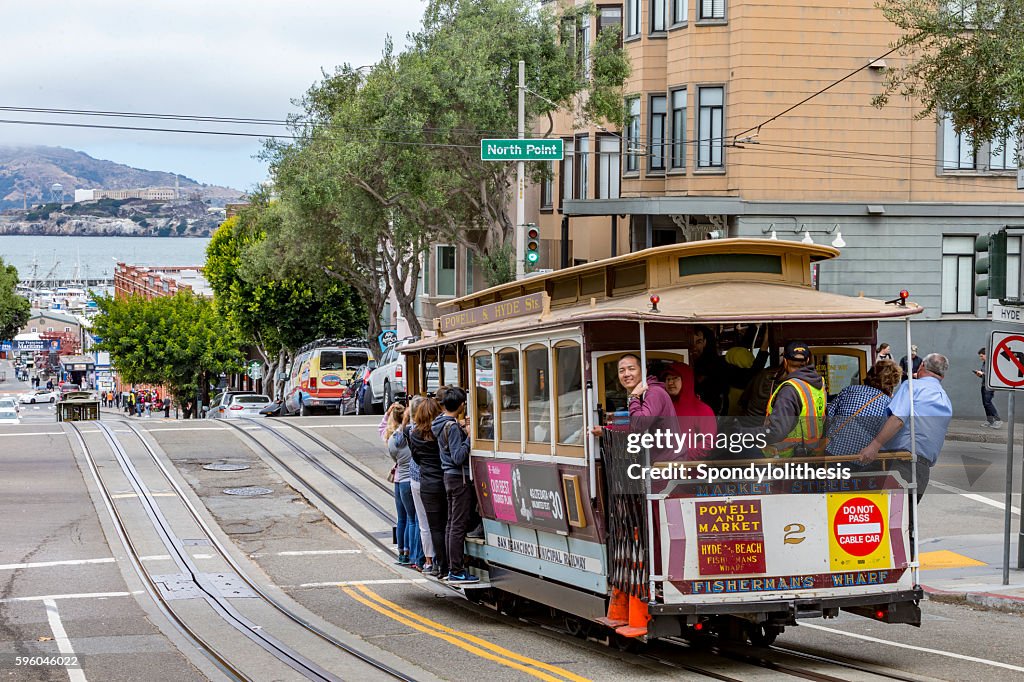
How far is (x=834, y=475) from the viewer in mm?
9023

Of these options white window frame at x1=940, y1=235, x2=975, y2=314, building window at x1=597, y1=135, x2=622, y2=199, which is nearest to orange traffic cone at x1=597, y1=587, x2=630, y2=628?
white window frame at x1=940, y1=235, x2=975, y2=314

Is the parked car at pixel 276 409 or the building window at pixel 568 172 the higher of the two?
the building window at pixel 568 172

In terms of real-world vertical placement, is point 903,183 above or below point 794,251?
above

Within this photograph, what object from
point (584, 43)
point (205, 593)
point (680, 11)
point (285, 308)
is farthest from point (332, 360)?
point (205, 593)

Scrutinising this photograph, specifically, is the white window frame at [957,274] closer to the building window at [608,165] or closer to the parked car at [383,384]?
the building window at [608,165]

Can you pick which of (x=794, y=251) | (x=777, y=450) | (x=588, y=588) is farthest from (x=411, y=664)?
(x=794, y=251)

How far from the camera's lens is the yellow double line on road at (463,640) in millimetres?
9164

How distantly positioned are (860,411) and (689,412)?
1181 mm

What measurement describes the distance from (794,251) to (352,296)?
50.8 m

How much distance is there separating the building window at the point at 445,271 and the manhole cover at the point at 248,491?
2887 centimetres

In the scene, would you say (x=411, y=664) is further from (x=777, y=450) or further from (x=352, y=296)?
(x=352, y=296)

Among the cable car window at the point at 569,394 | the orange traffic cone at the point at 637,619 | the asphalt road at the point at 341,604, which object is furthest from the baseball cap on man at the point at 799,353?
the asphalt road at the point at 341,604

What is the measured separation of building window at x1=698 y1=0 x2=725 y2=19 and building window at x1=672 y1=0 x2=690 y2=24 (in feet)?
1.46

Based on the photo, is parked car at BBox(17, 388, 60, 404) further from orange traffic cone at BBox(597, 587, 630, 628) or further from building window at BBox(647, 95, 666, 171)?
orange traffic cone at BBox(597, 587, 630, 628)
